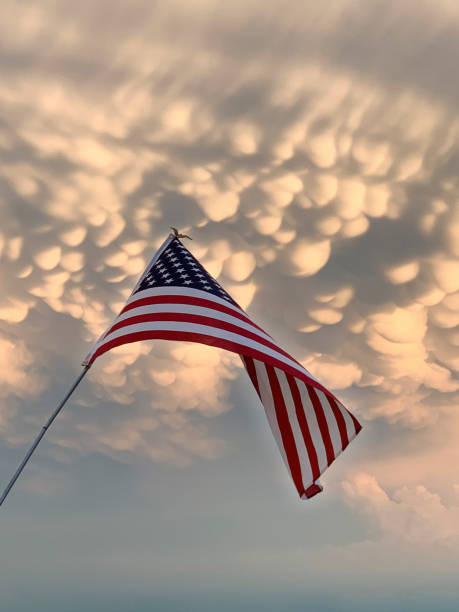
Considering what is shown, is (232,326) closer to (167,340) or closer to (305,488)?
(167,340)

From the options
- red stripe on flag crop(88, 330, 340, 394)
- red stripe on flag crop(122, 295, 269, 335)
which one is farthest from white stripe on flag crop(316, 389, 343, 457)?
red stripe on flag crop(122, 295, 269, 335)

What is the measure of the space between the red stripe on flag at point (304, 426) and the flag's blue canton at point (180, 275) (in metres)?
3.00

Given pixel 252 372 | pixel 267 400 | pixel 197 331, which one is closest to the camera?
pixel 197 331

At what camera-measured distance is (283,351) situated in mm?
20266

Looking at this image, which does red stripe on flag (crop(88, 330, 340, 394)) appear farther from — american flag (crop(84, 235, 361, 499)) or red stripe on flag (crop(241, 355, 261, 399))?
red stripe on flag (crop(241, 355, 261, 399))

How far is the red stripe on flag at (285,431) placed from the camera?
1964 cm

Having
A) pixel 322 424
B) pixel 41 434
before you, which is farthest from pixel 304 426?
pixel 41 434

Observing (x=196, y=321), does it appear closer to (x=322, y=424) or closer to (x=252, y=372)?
(x=252, y=372)

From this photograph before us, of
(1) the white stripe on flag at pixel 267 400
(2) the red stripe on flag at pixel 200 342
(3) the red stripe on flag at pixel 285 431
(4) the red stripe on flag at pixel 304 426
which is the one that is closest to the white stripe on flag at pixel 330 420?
(4) the red stripe on flag at pixel 304 426

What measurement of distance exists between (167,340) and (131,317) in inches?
60.9

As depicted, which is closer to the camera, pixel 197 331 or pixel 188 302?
pixel 197 331

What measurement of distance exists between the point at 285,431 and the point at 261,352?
2.74 m

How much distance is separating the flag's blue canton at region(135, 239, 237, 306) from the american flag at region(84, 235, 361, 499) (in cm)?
4

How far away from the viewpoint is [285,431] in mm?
20484
